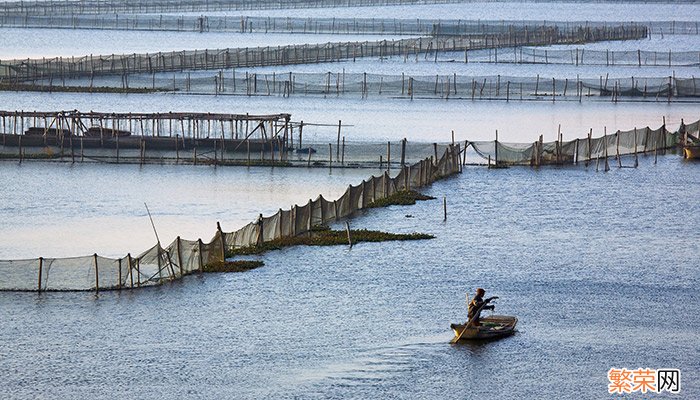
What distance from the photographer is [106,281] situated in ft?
144

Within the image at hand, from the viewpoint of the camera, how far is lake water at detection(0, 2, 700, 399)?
119 feet

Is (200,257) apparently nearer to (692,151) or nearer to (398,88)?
(692,151)

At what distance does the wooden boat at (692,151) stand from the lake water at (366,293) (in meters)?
1.04

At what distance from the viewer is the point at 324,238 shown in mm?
52562

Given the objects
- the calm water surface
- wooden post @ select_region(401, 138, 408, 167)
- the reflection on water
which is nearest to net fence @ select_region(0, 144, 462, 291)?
the calm water surface

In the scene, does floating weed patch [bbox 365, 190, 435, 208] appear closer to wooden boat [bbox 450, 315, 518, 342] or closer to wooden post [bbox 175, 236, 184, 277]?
wooden post [bbox 175, 236, 184, 277]

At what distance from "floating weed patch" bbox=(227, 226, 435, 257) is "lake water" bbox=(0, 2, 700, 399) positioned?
0.72m

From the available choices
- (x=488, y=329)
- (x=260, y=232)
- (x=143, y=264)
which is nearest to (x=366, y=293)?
(x=260, y=232)

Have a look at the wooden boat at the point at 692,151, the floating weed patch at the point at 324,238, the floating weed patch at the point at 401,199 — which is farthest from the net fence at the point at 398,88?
the floating weed patch at the point at 324,238

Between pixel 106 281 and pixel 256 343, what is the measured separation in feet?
23.6

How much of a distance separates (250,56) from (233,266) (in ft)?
252

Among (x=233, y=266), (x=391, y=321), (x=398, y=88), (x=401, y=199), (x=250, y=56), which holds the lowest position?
(x=391, y=321)

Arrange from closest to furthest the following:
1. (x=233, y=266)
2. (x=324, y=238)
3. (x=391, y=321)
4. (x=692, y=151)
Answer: (x=391, y=321), (x=233, y=266), (x=324, y=238), (x=692, y=151)

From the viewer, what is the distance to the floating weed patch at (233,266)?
47.2 metres
